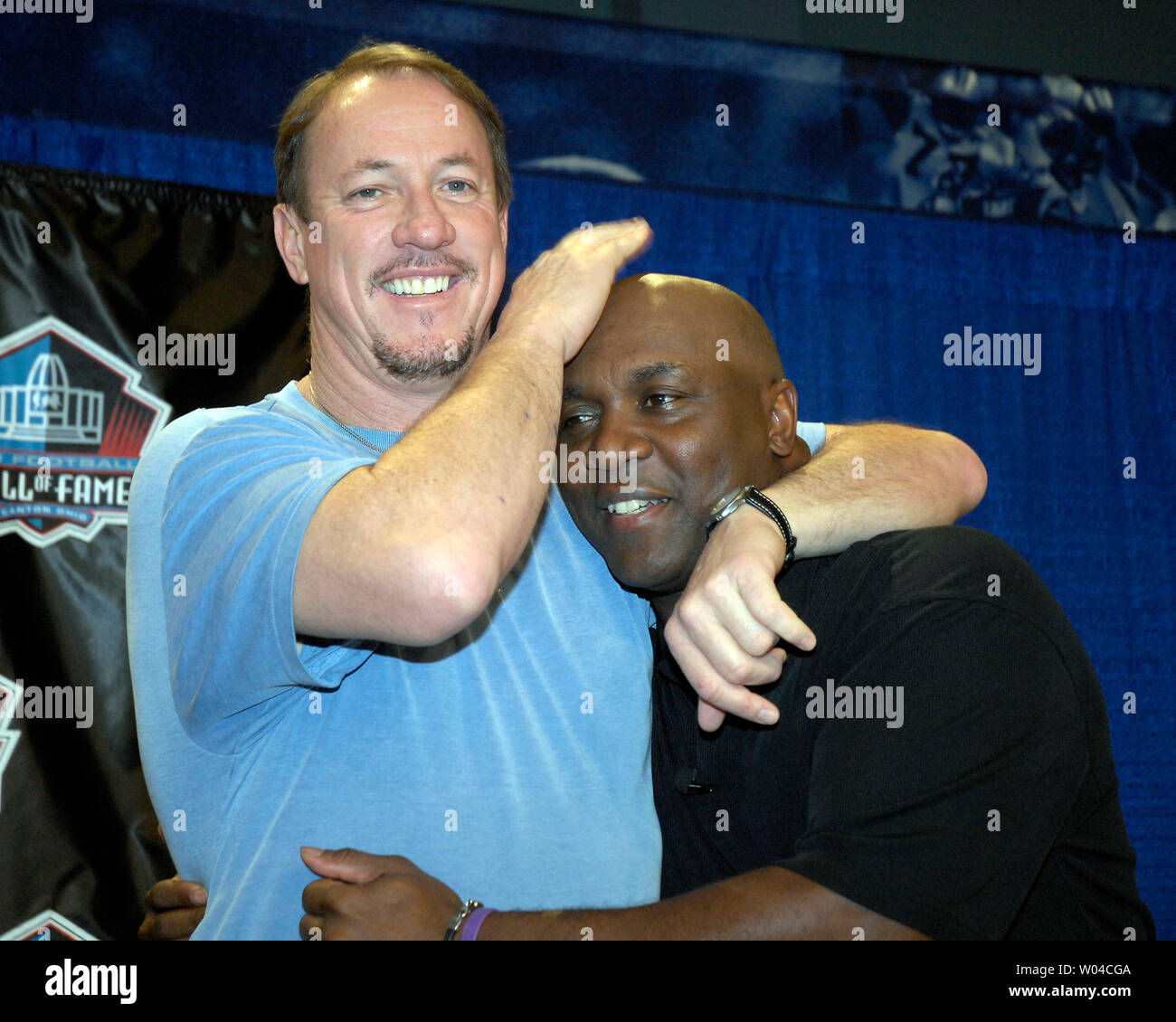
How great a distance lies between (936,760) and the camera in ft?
4.04

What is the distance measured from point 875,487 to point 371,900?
88 cm

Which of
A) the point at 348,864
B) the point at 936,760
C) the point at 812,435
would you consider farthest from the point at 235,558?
the point at 812,435

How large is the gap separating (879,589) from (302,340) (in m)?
1.99

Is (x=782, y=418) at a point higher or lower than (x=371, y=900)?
higher

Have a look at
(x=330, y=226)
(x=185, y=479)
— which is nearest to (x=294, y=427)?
(x=185, y=479)

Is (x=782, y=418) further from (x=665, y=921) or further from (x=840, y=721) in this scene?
(x=665, y=921)

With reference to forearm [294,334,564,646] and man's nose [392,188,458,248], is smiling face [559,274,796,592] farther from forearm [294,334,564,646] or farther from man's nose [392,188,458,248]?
forearm [294,334,564,646]

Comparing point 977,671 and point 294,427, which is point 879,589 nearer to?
point 977,671

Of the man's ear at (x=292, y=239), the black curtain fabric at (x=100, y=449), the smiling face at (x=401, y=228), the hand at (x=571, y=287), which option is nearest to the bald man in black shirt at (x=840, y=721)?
the hand at (x=571, y=287)

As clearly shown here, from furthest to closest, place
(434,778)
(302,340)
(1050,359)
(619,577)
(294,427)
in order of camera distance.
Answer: (1050,359) → (302,340) → (619,577) → (294,427) → (434,778)

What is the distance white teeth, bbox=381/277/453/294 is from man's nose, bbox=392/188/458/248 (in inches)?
1.9

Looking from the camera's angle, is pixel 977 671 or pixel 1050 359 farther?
pixel 1050 359

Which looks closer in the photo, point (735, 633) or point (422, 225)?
point (735, 633)
